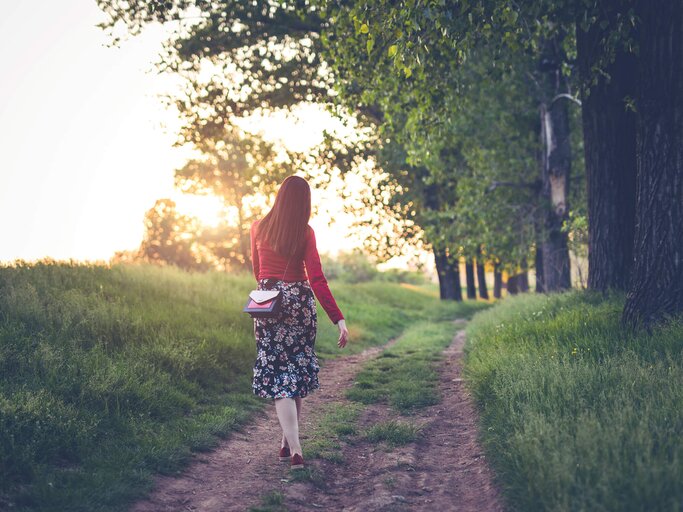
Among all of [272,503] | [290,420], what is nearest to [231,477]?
[290,420]

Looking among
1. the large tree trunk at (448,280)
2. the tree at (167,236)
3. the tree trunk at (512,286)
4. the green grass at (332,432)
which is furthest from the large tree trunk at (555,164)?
the tree at (167,236)

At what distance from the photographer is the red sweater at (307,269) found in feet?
18.9

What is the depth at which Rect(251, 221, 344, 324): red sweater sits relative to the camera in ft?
18.9

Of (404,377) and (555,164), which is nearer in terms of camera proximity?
(404,377)

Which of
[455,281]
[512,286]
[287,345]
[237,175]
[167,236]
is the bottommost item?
[512,286]

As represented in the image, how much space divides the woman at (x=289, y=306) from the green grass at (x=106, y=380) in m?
1.14

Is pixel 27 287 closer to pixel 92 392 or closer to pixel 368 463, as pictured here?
pixel 92 392

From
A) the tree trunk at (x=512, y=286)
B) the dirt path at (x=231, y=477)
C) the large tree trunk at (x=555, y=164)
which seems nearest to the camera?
the dirt path at (x=231, y=477)

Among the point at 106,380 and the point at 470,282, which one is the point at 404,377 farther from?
the point at 470,282

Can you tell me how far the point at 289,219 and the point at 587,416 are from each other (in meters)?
3.14

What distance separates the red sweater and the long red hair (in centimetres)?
10

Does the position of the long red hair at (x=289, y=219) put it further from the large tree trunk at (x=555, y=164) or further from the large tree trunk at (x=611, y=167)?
the large tree trunk at (x=555, y=164)

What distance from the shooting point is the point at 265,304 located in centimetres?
554

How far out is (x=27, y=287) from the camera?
8.67 m
